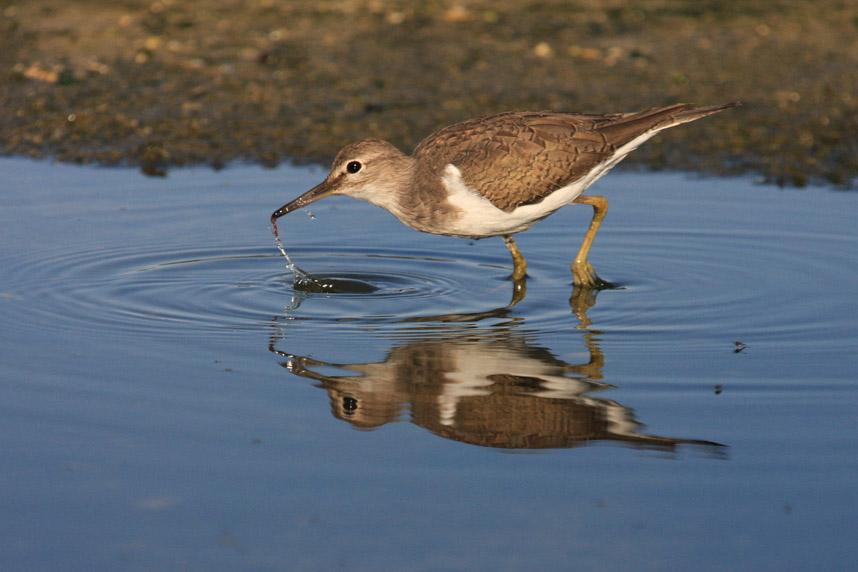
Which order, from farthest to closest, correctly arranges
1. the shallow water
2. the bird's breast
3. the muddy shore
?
the muddy shore, the bird's breast, the shallow water

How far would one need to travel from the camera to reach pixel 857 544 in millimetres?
4230

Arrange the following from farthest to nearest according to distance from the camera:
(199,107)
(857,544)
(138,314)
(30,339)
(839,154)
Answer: (199,107) < (839,154) < (138,314) < (30,339) < (857,544)

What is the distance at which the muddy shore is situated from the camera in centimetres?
1201

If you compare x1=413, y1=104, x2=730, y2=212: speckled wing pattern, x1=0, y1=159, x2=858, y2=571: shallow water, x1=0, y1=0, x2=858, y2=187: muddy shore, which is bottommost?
x1=0, y1=159, x2=858, y2=571: shallow water

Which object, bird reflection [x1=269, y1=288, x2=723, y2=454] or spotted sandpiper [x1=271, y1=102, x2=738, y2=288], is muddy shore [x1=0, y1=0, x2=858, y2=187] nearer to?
spotted sandpiper [x1=271, y1=102, x2=738, y2=288]

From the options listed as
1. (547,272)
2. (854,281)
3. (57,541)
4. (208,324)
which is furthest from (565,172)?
(57,541)

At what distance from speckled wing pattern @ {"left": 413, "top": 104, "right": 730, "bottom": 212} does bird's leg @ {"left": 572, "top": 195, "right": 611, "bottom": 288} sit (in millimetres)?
570

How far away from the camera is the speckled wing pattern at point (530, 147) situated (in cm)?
798

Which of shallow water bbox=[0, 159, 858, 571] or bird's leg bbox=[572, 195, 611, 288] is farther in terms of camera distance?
bird's leg bbox=[572, 195, 611, 288]

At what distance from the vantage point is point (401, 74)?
13.8 metres

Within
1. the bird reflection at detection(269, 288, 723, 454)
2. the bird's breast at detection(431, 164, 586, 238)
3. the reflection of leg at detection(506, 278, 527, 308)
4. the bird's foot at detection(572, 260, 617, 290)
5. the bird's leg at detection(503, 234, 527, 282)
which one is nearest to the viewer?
the bird reflection at detection(269, 288, 723, 454)

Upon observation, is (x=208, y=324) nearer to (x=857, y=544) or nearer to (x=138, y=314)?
(x=138, y=314)

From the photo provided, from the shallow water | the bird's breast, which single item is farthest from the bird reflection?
the bird's breast

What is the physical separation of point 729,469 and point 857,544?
739mm
